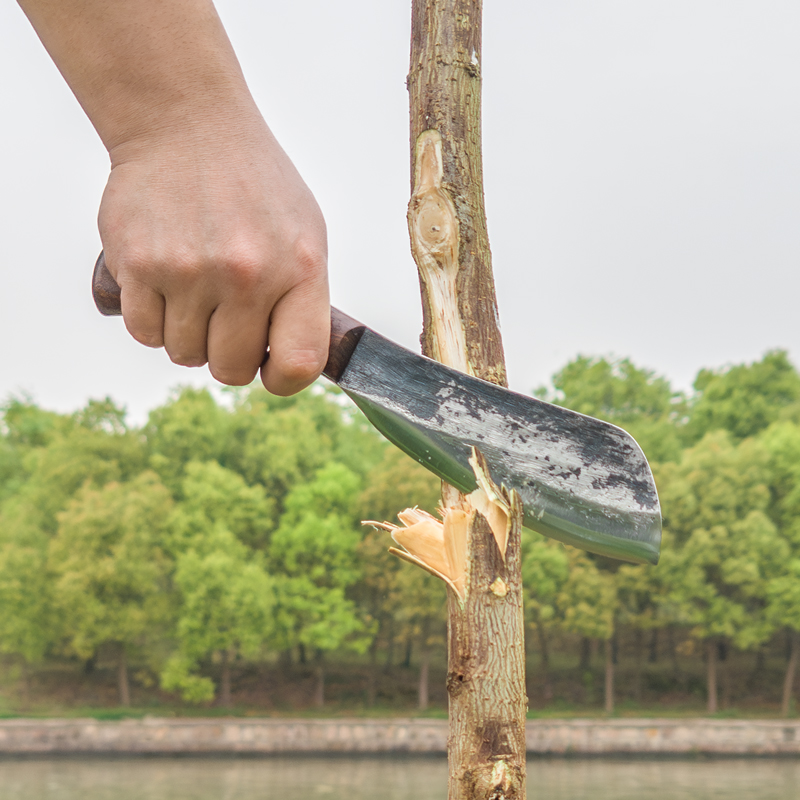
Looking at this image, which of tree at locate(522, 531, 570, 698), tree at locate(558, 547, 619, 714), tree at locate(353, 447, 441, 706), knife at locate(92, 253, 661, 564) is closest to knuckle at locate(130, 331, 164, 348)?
knife at locate(92, 253, 661, 564)

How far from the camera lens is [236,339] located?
1008 mm

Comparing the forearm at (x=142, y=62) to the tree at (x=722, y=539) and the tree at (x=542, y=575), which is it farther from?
the tree at (x=722, y=539)

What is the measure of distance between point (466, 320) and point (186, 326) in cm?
315

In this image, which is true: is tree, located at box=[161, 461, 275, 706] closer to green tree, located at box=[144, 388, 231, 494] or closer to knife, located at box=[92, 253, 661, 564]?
green tree, located at box=[144, 388, 231, 494]

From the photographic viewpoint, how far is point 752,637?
86.0ft

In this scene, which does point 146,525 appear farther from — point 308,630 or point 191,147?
point 191,147

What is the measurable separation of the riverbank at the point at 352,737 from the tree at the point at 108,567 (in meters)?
2.77

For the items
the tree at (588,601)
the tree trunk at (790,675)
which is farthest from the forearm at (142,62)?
the tree trunk at (790,675)

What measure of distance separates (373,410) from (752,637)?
28.1 m

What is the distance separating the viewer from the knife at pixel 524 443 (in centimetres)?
169

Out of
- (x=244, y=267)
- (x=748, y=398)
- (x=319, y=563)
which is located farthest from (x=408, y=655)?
(x=244, y=267)

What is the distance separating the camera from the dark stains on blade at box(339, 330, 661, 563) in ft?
5.57

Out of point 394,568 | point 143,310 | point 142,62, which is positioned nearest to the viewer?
point 142,62

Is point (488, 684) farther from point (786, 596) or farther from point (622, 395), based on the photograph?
point (622, 395)
